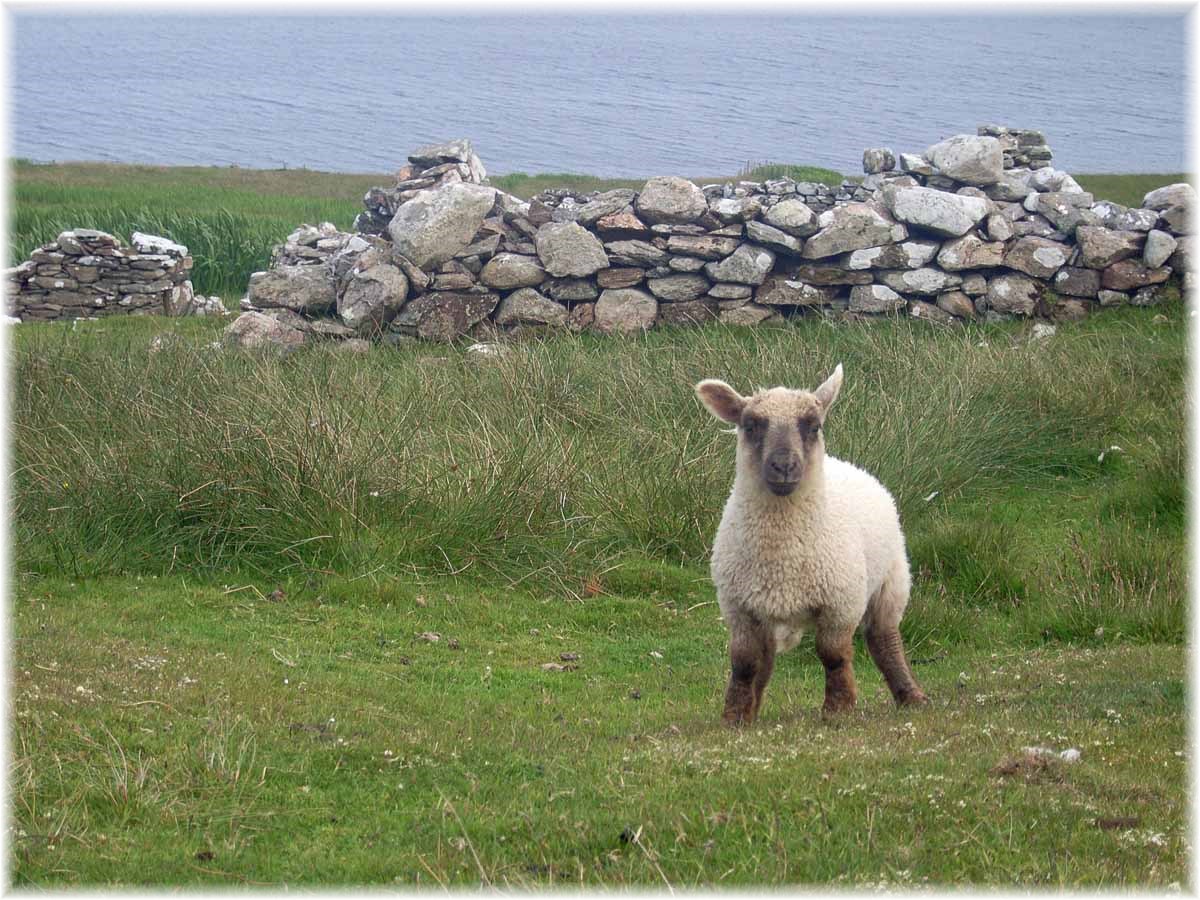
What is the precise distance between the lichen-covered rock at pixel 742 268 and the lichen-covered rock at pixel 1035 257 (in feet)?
12.0

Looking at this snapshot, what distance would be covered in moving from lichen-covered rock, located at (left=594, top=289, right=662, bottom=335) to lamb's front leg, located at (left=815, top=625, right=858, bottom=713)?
12495mm

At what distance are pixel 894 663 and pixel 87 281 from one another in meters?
20.4

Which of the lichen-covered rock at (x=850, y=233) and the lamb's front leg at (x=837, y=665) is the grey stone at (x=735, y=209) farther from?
the lamb's front leg at (x=837, y=665)

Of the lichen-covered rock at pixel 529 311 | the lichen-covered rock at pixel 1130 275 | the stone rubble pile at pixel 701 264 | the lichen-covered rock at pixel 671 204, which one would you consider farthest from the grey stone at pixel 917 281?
the lichen-covered rock at pixel 529 311

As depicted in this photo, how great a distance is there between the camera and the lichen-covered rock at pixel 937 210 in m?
19.8

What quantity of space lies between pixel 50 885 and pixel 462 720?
271cm

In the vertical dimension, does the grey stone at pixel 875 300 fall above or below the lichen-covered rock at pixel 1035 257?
below

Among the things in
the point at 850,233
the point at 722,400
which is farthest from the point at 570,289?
the point at 722,400

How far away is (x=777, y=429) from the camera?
A: 6.38 metres

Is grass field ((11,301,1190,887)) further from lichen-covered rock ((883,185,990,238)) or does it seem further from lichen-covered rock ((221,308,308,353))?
lichen-covered rock ((883,185,990,238))

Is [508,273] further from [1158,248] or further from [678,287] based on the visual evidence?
[1158,248]

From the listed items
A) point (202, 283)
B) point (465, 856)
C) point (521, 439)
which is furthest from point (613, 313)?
point (465, 856)

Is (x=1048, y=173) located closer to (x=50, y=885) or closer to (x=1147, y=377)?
(x=1147, y=377)

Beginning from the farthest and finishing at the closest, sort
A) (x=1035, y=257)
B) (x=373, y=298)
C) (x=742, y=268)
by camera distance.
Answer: (x=1035, y=257)
(x=742, y=268)
(x=373, y=298)
